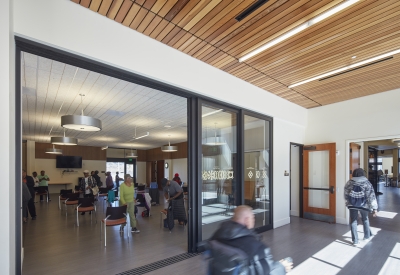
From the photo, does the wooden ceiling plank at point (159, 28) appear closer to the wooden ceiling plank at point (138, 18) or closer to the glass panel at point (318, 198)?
the wooden ceiling plank at point (138, 18)

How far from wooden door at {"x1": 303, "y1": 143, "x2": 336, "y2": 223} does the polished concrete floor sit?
0.52 meters

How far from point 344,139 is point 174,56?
5.48 m

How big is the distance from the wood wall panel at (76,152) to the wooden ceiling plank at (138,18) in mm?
14323

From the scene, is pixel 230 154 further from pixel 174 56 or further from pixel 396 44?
pixel 396 44

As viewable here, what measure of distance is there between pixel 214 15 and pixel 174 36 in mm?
768

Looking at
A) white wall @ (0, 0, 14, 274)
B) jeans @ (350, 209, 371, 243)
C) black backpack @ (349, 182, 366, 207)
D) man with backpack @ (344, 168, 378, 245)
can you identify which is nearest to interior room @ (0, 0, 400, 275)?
white wall @ (0, 0, 14, 274)

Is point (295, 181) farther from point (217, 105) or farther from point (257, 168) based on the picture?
point (217, 105)

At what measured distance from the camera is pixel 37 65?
13.0 ft

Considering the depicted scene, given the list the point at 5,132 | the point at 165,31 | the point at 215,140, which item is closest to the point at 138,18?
the point at 165,31

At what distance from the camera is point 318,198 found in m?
6.94

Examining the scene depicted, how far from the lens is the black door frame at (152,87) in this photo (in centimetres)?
247

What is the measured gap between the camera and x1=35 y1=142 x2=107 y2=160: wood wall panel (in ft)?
47.1

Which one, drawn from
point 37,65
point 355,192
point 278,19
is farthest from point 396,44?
point 37,65

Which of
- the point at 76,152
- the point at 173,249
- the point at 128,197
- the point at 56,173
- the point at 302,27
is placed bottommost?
the point at 173,249
